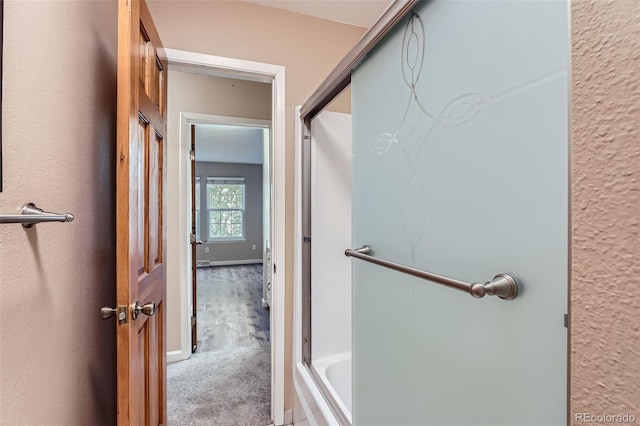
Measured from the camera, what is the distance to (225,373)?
2.41 m

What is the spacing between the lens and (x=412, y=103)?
860 millimetres

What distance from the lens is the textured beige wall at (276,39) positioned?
1718 mm

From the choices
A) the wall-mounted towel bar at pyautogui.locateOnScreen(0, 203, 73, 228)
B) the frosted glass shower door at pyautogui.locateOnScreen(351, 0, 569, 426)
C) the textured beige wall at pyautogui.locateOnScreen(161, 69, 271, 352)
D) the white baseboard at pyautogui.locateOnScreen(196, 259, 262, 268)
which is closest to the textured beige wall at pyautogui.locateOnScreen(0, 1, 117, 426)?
the wall-mounted towel bar at pyautogui.locateOnScreen(0, 203, 73, 228)

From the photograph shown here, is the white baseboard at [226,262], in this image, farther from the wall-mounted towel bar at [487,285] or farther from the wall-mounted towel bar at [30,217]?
the wall-mounted towel bar at [487,285]

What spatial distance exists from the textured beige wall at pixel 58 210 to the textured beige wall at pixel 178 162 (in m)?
1.34

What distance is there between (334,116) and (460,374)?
1.53 metres

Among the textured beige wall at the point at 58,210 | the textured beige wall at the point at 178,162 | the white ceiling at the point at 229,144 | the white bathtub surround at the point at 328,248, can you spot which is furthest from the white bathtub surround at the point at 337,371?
the white ceiling at the point at 229,144

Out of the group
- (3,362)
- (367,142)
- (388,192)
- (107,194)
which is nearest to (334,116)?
(367,142)

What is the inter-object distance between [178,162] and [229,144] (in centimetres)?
282

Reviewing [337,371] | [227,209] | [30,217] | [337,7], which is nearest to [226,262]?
[227,209]

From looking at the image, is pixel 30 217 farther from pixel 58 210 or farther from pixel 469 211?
pixel 469 211

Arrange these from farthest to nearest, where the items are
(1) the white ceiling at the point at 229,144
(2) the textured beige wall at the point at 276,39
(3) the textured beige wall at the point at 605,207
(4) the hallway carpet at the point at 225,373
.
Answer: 1. (1) the white ceiling at the point at 229,144
2. (4) the hallway carpet at the point at 225,373
3. (2) the textured beige wall at the point at 276,39
4. (3) the textured beige wall at the point at 605,207

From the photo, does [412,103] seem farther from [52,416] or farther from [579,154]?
[52,416]
